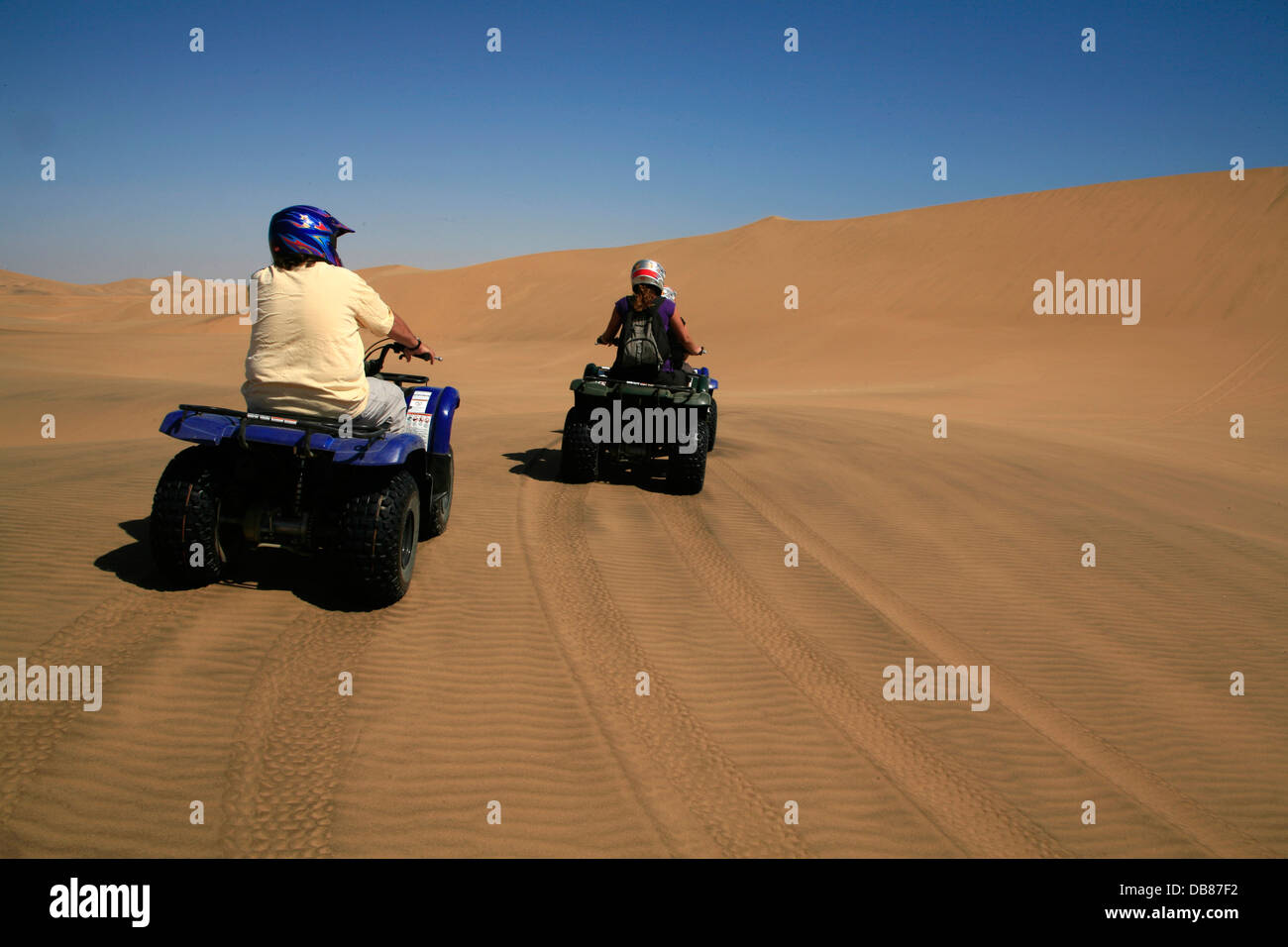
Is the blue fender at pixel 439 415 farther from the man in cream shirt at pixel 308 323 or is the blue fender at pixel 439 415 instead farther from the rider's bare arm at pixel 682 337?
the rider's bare arm at pixel 682 337

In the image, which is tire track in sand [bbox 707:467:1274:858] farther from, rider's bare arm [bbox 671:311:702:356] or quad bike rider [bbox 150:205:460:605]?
quad bike rider [bbox 150:205:460:605]

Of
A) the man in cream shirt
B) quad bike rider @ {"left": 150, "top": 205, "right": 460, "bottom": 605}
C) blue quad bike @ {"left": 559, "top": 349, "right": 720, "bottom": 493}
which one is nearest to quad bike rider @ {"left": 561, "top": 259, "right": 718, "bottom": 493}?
blue quad bike @ {"left": 559, "top": 349, "right": 720, "bottom": 493}

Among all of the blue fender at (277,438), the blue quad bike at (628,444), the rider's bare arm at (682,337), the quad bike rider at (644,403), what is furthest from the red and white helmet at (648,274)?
the blue fender at (277,438)

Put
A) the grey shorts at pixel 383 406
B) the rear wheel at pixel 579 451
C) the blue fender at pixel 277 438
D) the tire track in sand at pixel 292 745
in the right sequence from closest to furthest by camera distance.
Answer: the tire track in sand at pixel 292 745
the blue fender at pixel 277 438
the grey shorts at pixel 383 406
the rear wheel at pixel 579 451

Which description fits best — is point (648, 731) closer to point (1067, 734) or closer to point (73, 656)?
point (1067, 734)

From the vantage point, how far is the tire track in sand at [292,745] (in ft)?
9.29

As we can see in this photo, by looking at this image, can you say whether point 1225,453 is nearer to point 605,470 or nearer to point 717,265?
point 605,470

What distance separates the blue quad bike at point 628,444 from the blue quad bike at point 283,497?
11.4 feet

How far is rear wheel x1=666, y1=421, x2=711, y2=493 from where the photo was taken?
25.7 feet

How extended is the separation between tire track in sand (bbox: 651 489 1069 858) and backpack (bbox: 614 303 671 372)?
284 cm

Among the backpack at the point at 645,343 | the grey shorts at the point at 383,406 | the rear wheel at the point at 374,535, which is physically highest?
the backpack at the point at 645,343

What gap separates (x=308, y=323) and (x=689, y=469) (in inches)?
168

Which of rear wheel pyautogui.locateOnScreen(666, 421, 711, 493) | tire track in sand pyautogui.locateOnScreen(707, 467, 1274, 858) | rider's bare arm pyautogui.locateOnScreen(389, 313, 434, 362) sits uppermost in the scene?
rider's bare arm pyautogui.locateOnScreen(389, 313, 434, 362)

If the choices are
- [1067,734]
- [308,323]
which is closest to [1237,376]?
[1067,734]
